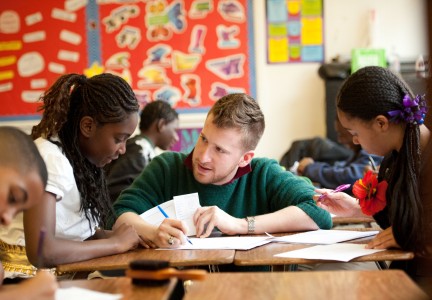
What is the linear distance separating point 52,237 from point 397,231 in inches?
37.3

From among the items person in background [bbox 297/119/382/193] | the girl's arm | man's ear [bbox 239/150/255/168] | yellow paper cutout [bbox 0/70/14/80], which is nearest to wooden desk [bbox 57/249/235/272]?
the girl's arm

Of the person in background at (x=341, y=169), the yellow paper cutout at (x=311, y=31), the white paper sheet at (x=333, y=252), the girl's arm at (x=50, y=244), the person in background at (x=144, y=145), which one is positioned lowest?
the person in background at (x=341, y=169)

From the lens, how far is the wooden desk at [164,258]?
5.39 feet

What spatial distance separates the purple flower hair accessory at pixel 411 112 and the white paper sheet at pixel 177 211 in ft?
2.48

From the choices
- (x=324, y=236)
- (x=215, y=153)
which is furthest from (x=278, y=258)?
(x=215, y=153)

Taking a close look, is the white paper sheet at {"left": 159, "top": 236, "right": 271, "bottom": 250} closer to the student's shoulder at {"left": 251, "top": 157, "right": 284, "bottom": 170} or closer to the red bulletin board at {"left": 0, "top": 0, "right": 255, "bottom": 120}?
the student's shoulder at {"left": 251, "top": 157, "right": 284, "bottom": 170}

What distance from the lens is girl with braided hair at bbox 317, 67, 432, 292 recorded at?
5.52 ft

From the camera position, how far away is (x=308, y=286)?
4.28 feet

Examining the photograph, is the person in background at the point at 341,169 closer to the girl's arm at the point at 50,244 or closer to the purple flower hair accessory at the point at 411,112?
the purple flower hair accessory at the point at 411,112

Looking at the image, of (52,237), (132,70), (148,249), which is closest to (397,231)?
(148,249)

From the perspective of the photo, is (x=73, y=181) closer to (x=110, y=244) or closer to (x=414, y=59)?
(x=110, y=244)

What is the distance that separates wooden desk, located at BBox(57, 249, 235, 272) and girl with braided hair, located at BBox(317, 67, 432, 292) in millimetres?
439

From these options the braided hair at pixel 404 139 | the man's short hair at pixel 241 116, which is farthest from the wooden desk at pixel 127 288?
the man's short hair at pixel 241 116

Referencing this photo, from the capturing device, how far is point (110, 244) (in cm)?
181
